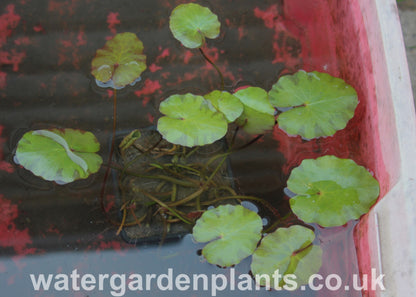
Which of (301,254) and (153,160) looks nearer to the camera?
(301,254)

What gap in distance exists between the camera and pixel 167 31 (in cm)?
154

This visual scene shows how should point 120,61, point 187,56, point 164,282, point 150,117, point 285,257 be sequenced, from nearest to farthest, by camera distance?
1. point 285,257
2. point 164,282
3. point 120,61
4. point 150,117
5. point 187,56

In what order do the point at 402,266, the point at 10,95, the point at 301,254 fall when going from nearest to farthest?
the point at 402,266 < the point at 301,254 < the point at 10,95

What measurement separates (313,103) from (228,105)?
26 centimetres

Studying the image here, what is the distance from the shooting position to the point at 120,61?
1299mm

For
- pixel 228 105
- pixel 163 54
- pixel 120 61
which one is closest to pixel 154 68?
pixel 163 54

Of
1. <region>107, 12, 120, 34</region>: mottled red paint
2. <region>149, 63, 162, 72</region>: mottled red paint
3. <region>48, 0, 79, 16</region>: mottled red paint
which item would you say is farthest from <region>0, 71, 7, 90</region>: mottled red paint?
<region>149, 63, 162, 72</region>: mottled red paint

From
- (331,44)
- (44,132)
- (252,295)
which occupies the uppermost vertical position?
(331,44)

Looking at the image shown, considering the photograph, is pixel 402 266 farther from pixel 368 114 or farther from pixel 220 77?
pixel 220 77

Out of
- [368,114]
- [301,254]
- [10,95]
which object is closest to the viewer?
[301,254]

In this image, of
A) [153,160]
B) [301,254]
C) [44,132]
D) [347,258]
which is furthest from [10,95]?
[347,258]

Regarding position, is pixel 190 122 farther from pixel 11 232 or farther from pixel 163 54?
pixel 11 232

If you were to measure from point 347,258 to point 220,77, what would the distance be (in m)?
0.77

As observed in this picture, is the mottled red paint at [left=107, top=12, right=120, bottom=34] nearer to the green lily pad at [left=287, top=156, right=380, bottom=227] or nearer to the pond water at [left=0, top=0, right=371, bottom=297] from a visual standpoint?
the pond water at [left=0, top=0, right=371, bottom=297]
